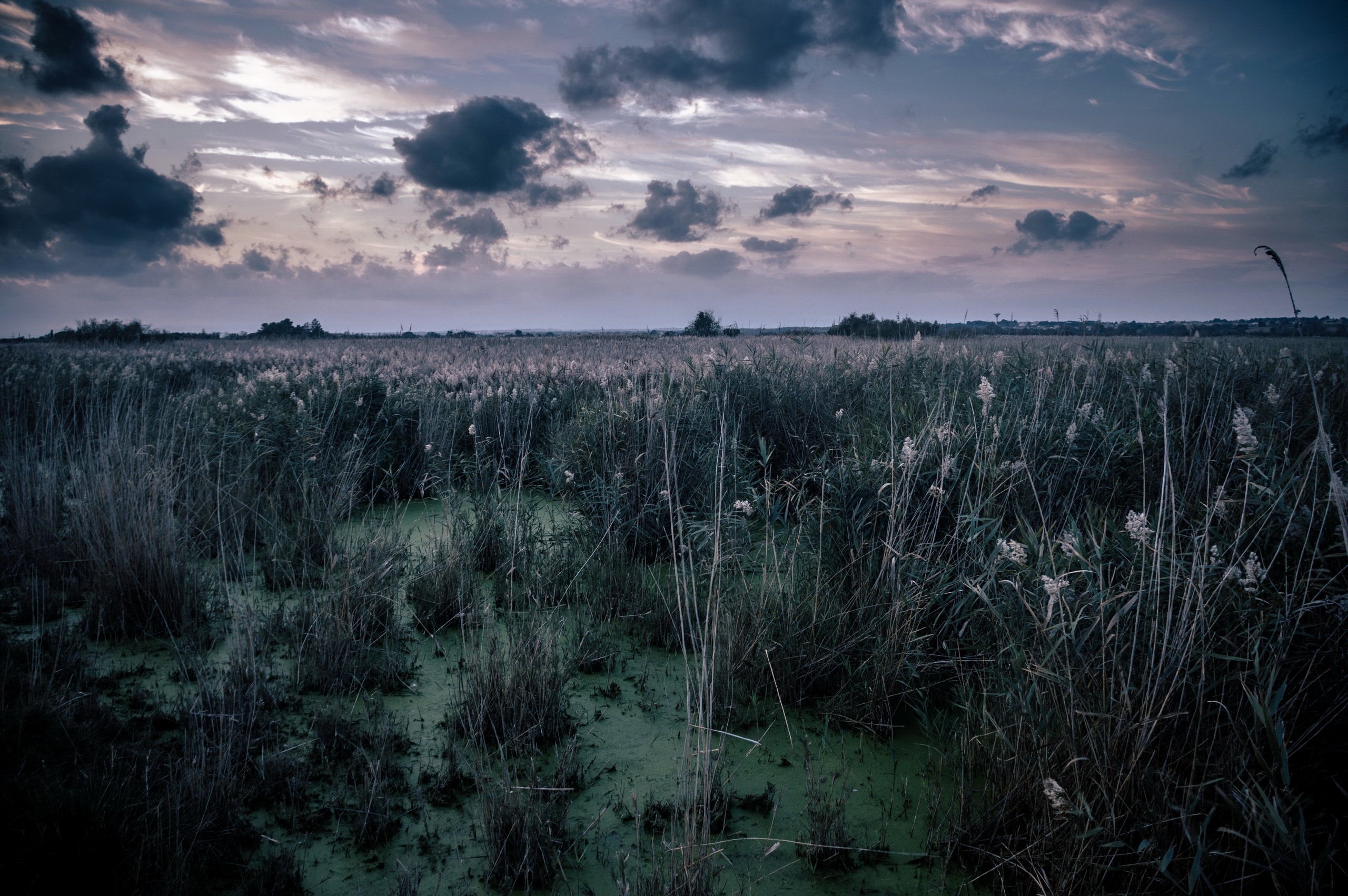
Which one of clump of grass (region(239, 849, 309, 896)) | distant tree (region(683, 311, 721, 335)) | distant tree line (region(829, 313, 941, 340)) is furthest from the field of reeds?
distant tree (region(683, 311, 721, 335))

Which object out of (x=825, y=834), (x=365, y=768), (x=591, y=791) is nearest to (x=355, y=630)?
(x=365, y=768)

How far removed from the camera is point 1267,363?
7.95 m

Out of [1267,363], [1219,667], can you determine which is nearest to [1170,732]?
[1219,667]

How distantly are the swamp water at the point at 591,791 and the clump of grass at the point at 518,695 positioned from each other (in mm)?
84

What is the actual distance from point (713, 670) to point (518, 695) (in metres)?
1.03

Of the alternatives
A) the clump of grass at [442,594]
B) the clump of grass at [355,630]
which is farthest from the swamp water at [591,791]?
the clump of grass at [442,594]

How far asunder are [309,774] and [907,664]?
262 centimetres

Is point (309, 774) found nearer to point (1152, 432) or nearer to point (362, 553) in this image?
point (362, 553)

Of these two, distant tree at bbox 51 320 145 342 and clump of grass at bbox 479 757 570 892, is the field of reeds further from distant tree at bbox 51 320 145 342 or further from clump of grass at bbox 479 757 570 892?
distant tree at bbox 51 320 145 342

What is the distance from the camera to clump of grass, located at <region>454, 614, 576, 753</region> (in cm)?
270

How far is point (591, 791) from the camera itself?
2.52 meters

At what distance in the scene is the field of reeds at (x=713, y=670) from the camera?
6.16 feet

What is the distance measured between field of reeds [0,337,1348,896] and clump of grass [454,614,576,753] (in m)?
0.02

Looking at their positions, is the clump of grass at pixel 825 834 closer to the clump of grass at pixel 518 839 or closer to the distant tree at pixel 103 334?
the clump of grass at pixel 518 839
